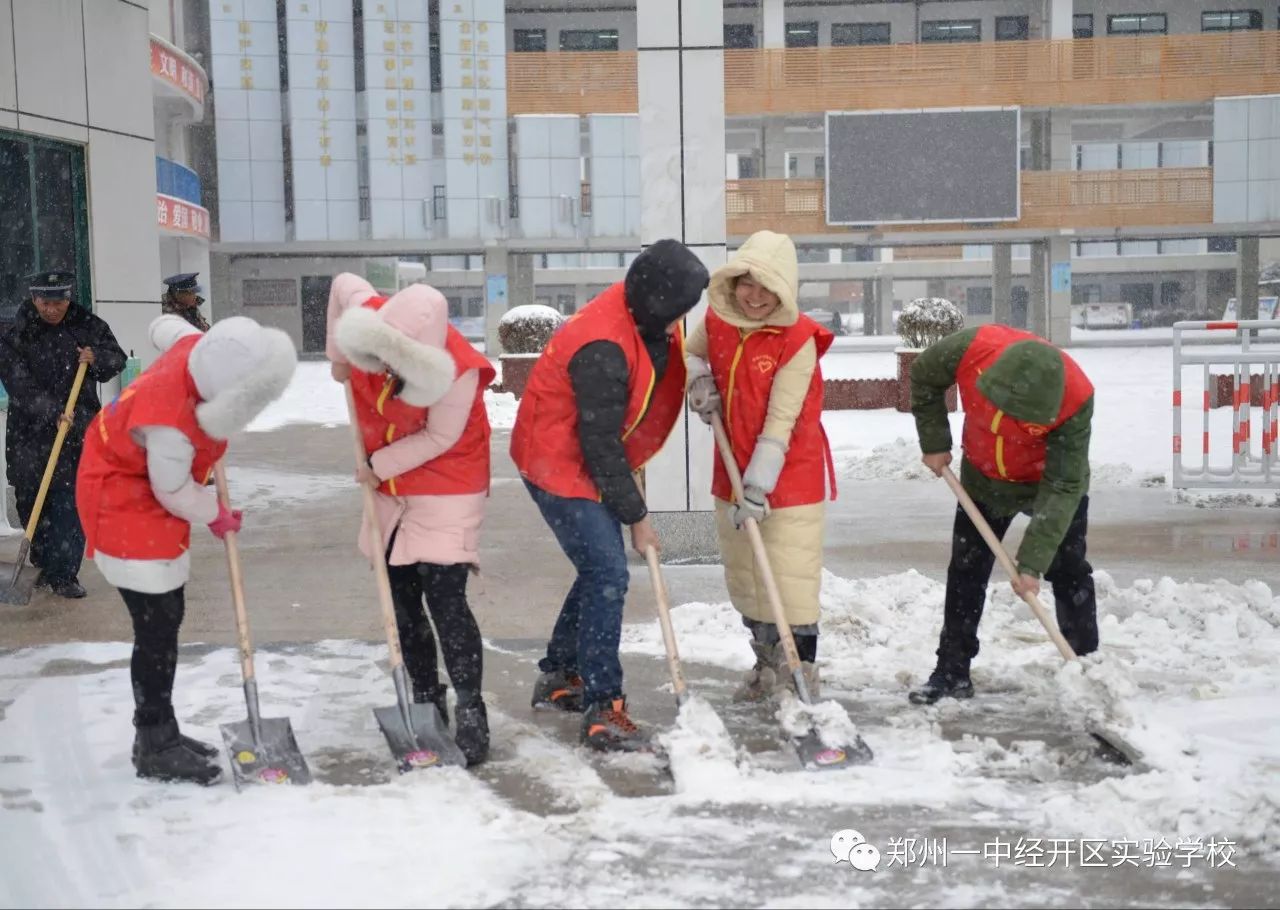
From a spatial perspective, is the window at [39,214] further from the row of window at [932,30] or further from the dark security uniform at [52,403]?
the row of window at [932,30]

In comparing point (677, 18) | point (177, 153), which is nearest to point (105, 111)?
point (677, 18)

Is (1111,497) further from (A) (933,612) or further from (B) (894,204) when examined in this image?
(B) (894,204)

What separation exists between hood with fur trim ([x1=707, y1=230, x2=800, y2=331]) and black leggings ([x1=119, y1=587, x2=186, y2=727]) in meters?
2.07

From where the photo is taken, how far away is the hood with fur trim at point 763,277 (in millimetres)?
4672

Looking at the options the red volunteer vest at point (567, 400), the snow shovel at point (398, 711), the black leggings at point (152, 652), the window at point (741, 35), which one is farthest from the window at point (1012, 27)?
the black leggings at point (152, 652)

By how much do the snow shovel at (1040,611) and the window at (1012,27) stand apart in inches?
1481

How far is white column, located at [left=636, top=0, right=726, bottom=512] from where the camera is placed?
7883 millimetres

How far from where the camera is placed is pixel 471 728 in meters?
4.45

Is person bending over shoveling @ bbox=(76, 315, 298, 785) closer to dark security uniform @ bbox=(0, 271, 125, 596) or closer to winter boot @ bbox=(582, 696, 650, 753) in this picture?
winter boot @ bbox=(582, 696, 650, 753)

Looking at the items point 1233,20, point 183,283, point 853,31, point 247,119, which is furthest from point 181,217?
point 1233,20

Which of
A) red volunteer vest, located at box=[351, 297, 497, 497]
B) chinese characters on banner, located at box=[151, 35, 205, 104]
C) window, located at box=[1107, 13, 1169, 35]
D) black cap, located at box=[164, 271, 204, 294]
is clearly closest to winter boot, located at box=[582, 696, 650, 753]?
red volunteer vest, located at box=[351, 297, 497, 497]

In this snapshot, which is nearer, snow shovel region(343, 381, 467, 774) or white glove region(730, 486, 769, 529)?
snow shovel region(343, 381, 467, 774)

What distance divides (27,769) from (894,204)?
31855mm

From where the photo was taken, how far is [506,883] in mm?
3465
